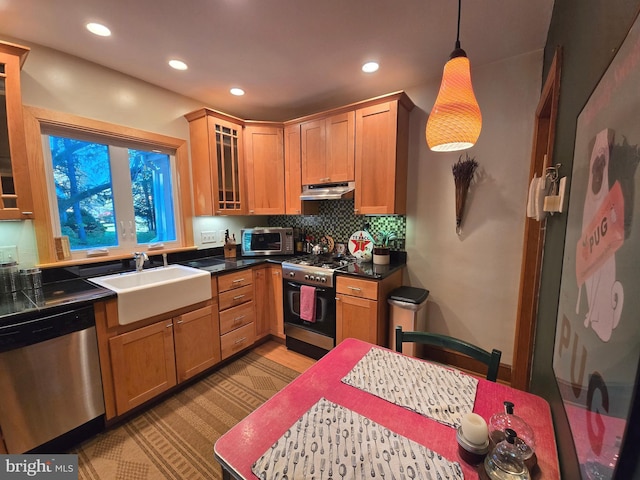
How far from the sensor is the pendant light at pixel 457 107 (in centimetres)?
110

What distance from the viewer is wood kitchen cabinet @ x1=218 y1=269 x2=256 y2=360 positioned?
2461mm

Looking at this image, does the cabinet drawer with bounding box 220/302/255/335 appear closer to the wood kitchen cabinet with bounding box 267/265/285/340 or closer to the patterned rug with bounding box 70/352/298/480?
the wood kitchen cabinet with bounding box 267/265/285/340

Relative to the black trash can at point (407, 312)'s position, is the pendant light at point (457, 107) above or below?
above

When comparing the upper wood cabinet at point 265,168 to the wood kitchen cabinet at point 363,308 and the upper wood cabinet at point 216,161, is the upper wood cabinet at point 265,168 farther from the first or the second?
the wood kitchen cabinet at point 363,308

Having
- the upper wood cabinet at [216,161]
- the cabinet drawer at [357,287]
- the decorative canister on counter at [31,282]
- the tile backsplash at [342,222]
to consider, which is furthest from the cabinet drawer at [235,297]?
the decorative canister on counter at [31,282]

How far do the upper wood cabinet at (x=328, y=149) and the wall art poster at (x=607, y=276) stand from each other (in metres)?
1.99

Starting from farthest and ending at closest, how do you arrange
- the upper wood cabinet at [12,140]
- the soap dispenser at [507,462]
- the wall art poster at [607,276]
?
1. the upper wood cabinet at [12,140]
2. the soap dispenser at [507,462]
3. the wall art poster at [607,276]

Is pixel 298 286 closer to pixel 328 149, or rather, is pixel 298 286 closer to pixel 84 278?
pixel 328 149

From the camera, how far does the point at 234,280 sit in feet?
8.35

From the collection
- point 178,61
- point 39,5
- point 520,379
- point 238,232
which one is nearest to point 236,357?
point 238,232

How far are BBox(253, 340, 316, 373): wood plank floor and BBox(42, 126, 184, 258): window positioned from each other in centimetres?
148

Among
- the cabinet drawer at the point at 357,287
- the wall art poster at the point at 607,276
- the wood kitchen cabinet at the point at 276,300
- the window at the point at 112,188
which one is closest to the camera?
the wall art poster at the point at 607,276

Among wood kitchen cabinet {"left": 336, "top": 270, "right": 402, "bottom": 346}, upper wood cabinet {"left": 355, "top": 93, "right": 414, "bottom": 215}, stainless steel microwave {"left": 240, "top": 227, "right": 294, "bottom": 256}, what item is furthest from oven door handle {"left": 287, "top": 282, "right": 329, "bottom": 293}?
upper wood cabinet {"left": 355, "top": 93, "right": 414, "bottom": 215}

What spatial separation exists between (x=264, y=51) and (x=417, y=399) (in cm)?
232
